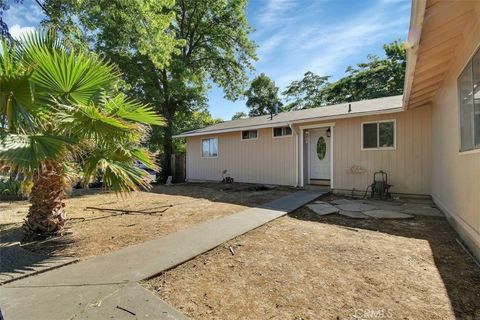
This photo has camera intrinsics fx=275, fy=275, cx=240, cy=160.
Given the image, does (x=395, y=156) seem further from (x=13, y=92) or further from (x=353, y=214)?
Result: (x=13, y=92)

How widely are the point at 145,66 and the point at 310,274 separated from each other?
17000mm

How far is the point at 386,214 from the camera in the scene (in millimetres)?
6395

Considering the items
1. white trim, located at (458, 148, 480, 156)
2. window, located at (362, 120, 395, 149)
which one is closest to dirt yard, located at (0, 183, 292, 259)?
window, located at (362, 120, 395, 149)

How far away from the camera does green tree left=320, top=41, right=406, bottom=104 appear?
24297 millimetres

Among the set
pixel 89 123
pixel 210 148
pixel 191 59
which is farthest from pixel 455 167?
pixel 191 59

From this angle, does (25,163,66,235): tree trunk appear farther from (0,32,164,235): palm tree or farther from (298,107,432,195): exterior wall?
(298,107,432,195): exterior wall

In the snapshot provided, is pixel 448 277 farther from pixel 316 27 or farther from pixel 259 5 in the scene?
pixel 259 5

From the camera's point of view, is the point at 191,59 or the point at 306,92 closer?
the point at 191,59

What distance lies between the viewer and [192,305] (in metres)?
2.68

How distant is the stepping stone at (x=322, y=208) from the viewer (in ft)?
22.0

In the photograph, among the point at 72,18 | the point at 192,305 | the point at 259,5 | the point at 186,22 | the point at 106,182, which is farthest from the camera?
the point at 186,22

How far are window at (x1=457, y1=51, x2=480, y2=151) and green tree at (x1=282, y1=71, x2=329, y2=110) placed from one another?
27.8 metres

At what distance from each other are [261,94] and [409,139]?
87.0 ft

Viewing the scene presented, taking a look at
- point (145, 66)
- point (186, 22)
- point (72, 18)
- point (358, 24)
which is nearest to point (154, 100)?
point (145, 66)
